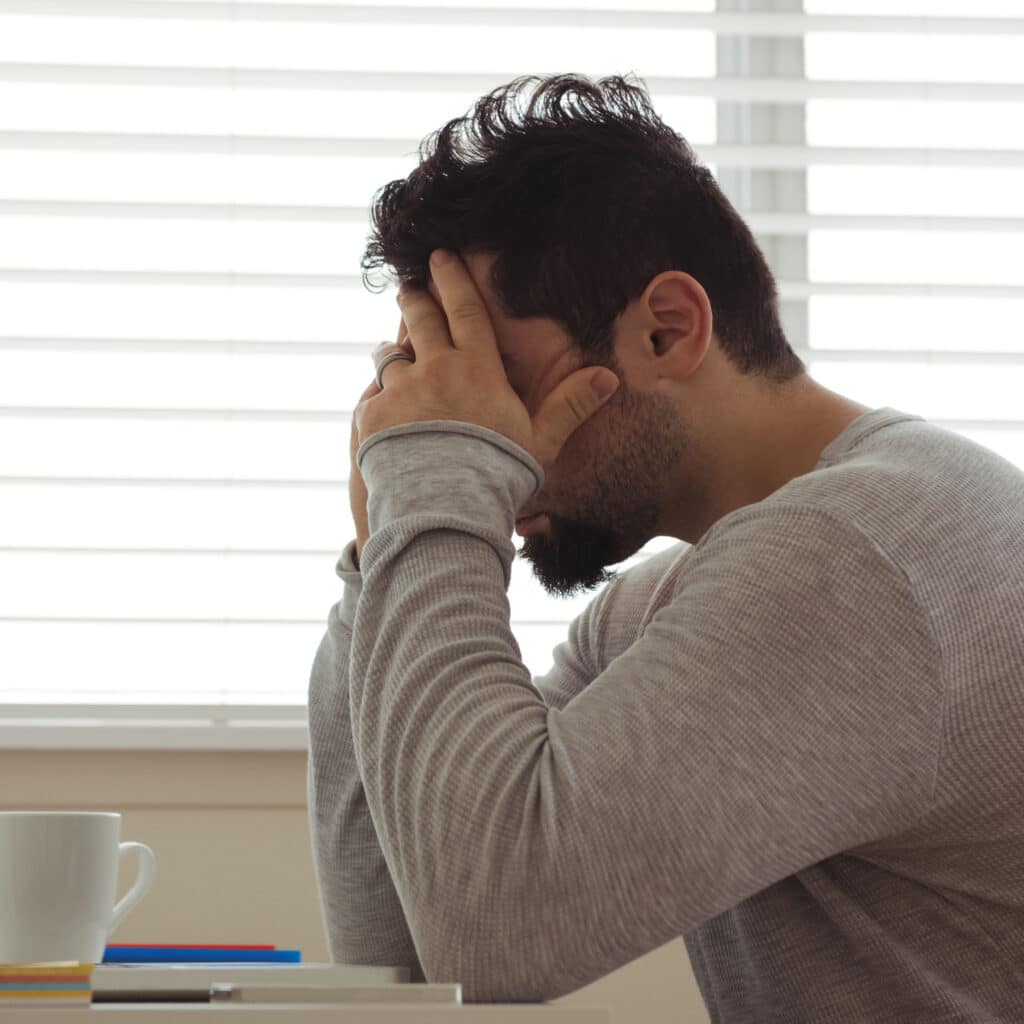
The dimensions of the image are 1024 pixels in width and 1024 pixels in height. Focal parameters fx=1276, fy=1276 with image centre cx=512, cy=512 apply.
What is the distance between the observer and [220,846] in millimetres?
1313

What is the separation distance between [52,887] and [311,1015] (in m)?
0.33

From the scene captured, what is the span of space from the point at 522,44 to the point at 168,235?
0.47 m

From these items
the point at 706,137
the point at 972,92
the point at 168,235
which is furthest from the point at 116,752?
the point at 972,92

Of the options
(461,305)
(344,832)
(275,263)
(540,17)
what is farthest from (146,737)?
(540,17)

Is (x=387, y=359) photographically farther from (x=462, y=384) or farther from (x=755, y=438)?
(x=755, y=438)

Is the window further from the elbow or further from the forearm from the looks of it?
the elbow

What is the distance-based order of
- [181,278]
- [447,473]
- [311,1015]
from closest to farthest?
1. [311,1015]
2. [447,473]
3. [181,278]

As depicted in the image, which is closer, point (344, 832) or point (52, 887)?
point (52, 887)

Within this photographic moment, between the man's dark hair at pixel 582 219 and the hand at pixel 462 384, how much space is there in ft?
0.09

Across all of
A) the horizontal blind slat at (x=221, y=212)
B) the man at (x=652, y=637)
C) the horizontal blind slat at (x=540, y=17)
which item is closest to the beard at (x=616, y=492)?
the man at (x=652, y=637)

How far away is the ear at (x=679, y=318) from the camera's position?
940 millimetres

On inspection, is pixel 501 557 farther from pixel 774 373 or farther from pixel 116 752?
pixel 116 752

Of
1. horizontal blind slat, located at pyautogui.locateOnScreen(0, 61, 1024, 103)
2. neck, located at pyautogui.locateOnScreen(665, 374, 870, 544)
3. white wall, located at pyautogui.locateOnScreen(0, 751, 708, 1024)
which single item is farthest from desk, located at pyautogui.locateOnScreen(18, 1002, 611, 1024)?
horizontal blind slat, located at pyautogui.locateOnScreen(0, 61, 1024, 103)

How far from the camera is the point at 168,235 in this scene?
1445mm
